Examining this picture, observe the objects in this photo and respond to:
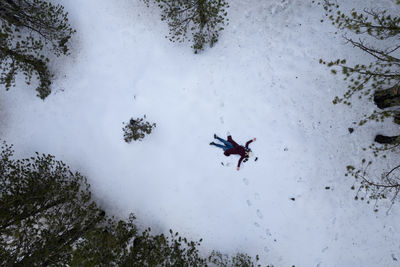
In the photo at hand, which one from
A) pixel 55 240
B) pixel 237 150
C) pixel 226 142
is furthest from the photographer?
pixel 226 142

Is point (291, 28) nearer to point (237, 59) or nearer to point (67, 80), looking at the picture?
point (237, 59)

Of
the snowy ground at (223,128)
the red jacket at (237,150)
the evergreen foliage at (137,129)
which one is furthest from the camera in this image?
the evergreen foliage at (137,129)

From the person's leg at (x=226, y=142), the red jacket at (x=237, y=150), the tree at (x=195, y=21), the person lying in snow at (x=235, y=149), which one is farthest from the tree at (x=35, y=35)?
the red jacket at (x=237, y=150)

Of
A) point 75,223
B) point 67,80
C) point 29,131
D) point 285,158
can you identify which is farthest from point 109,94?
point 285,158

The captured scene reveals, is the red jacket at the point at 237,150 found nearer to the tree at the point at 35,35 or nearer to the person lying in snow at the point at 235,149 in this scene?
the person lying in snow at the point at 235,149

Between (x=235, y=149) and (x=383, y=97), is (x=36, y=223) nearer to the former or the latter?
(x=235, y=149)

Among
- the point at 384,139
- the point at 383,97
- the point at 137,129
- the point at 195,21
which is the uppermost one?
the point at 195,21

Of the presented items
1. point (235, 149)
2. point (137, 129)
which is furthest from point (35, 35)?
point (235, 149)
